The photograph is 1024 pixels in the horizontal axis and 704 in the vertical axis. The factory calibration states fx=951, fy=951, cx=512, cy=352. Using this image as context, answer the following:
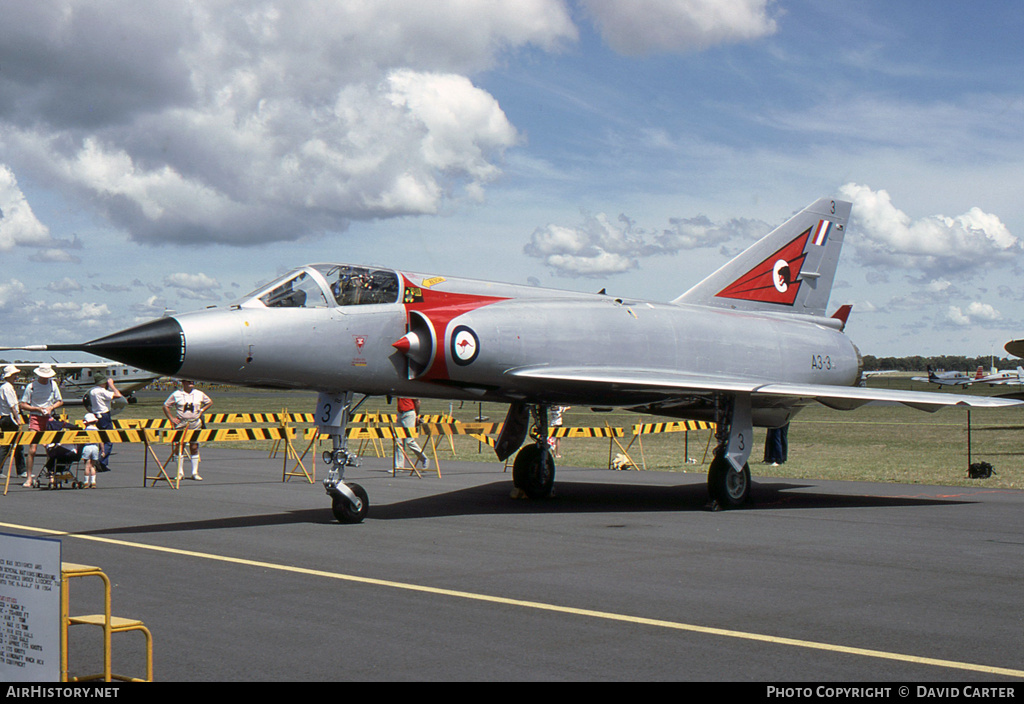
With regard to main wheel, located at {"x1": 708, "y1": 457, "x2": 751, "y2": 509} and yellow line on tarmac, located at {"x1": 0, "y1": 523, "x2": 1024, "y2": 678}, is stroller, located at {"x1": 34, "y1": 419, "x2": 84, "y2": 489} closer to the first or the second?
yellow line on tarmac, located at {"x1": 0, "y1": 523, "x2": 1024, "y2": 678}

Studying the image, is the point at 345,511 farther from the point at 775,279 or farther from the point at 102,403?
the point at 102,403

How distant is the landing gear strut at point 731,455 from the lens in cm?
1330

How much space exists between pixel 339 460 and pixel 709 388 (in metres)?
5.04

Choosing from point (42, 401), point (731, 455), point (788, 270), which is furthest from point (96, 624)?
point (788, 270)

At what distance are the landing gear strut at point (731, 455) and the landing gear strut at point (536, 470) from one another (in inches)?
104

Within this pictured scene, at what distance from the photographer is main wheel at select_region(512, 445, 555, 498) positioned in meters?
14.7

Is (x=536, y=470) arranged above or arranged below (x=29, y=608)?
below

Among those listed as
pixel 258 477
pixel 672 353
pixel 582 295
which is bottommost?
pixel 258 477

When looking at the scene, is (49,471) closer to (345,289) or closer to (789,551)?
(345,289)

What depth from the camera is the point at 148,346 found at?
955cm

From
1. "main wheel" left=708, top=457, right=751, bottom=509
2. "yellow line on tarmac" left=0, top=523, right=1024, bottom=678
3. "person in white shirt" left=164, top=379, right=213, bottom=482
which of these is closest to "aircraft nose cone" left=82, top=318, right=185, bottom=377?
"yellow line on tarmac" left=0, top=523, right=1024, bottom=678

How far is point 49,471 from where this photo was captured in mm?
16156

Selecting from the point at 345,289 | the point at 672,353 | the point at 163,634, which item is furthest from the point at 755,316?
the point at 163,634

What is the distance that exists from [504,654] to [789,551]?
4898 mm
